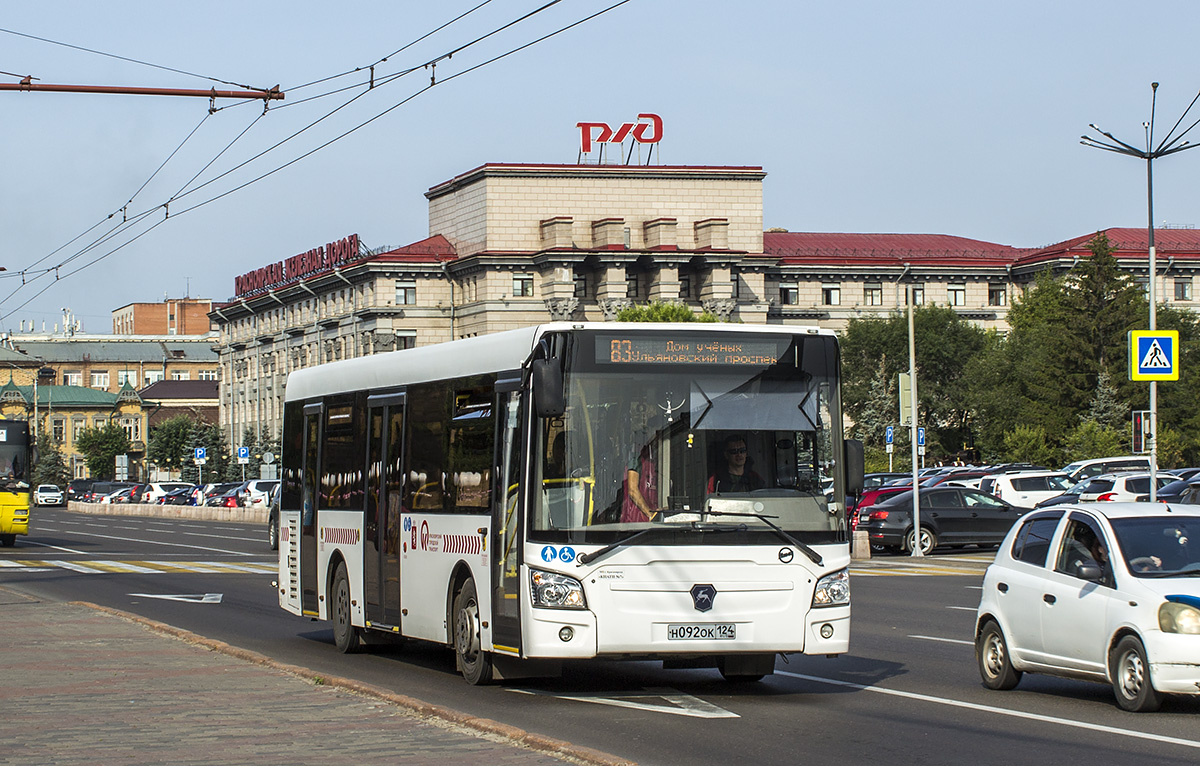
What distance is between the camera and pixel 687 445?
12094mm

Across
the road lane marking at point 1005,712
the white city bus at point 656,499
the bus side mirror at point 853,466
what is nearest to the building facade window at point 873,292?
the road lane marking at point 1005,712

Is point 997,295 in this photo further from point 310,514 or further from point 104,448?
point 310,514

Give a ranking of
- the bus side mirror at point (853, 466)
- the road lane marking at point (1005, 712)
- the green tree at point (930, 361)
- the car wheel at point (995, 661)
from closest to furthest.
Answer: the road lane marking at point (1005, 712) < the bus side mirror at point (853, 466) < the car wheel at point (995, 661) < the green tree at point (930, 361)

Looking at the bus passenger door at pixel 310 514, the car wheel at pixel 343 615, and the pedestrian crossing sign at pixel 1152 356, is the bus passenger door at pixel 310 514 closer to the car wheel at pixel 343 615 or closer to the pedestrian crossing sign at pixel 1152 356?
the car wheel at pixel 343 615

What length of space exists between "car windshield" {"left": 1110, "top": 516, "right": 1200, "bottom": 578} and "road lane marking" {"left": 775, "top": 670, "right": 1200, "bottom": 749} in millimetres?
1172

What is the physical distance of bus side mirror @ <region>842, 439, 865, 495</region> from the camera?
486 inches

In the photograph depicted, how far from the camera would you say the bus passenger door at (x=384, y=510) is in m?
14.9

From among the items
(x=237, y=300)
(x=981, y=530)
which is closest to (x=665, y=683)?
(x=981, y=530)

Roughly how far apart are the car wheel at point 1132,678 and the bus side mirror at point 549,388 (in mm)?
4034

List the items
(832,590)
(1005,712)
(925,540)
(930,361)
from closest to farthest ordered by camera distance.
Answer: (1005,712)
(832,590)
(925,540)
(930,361)

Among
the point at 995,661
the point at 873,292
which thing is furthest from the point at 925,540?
the point at 873,292

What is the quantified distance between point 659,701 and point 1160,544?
3616 mm

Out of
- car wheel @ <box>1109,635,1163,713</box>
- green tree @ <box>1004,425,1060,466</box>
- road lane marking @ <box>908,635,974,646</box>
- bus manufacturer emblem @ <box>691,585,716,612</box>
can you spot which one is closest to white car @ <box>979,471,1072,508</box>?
road lane marking @ <box>908,635,974,646</box>

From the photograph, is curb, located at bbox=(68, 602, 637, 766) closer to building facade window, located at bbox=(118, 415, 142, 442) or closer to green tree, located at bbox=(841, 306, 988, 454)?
green tree, located at bbox=(841, 306, 988, 454)
